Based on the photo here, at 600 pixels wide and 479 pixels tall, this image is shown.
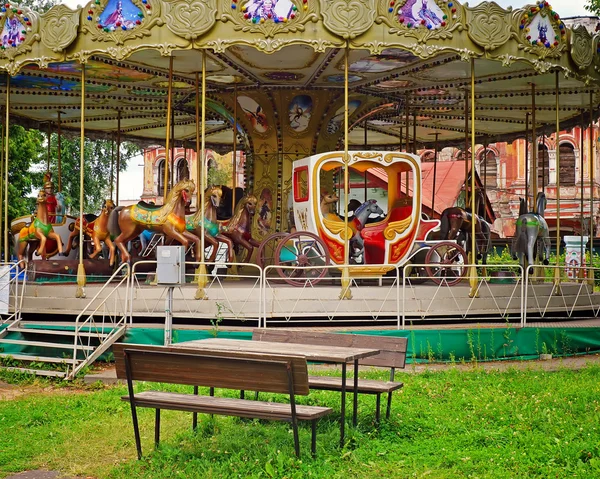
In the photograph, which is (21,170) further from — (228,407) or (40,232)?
(228,407)

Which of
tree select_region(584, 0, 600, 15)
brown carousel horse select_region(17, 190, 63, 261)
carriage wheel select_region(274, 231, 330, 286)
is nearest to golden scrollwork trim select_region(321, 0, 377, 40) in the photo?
carriage wheel select_region(274, 231, 330, 286)

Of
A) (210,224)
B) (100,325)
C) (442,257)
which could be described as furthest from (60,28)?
(442,257)

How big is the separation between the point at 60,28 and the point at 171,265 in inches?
199

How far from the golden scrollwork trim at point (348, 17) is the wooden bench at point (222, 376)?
24.4 ft

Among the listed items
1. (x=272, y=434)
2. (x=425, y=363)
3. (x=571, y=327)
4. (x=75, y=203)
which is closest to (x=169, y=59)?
(x=425, y=363)

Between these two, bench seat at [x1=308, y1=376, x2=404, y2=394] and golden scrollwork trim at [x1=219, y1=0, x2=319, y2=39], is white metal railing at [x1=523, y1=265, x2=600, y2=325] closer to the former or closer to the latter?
golden scrollwork trim at [x1=219, y1=0, x2=319, y2=39]

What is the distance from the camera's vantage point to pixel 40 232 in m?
16.4

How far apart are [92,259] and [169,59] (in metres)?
4.50

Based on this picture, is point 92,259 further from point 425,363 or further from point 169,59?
point 425,363

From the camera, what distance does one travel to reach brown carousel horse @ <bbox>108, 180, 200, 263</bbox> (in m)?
14.9

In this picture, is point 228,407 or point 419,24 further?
→ point 419,24

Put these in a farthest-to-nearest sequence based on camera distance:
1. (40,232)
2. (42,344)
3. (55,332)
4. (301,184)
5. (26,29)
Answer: (40,232) < (301,184) < (26,29) < (55,332) < (42,344)

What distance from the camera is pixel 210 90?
1764 centimetres

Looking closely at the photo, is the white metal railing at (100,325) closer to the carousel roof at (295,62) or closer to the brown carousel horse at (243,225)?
the brown carousel horse at (243,225)
